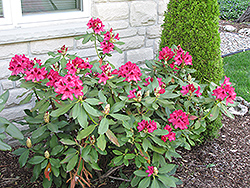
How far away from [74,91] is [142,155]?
666 millimetres

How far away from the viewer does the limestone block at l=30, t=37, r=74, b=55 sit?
2.47 meters

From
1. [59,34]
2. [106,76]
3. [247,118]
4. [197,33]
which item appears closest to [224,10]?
[247,118]

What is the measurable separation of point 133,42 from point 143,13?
34 centimetres

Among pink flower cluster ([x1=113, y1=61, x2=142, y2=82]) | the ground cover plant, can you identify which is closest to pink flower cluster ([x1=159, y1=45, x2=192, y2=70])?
pink flower cluster ([x1=113, y1=61, x2=142, y2=82])

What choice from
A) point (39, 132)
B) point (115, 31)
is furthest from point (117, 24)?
point (39, 132)

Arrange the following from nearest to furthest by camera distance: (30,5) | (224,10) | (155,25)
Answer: (30,5)
(155,25)
(224,10)

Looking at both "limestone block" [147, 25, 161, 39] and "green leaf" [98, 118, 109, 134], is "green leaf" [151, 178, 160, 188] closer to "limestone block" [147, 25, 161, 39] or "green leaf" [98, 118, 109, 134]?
"green leaf" [98, 118, 109, 134]

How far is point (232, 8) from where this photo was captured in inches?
346

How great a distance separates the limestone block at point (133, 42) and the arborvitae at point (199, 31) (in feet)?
1.55

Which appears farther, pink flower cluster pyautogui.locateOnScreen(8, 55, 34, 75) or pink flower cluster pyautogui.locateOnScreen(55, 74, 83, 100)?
pink flower cluster pyautogui.locateOnScreen(8, 55, 34, 75)

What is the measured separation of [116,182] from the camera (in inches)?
86.4

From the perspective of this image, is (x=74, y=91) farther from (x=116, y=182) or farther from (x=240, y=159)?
(x=240, y=159)

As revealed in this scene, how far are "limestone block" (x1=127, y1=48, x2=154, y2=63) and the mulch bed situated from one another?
116 centimetres

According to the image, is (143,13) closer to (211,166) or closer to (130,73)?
(130,73)
